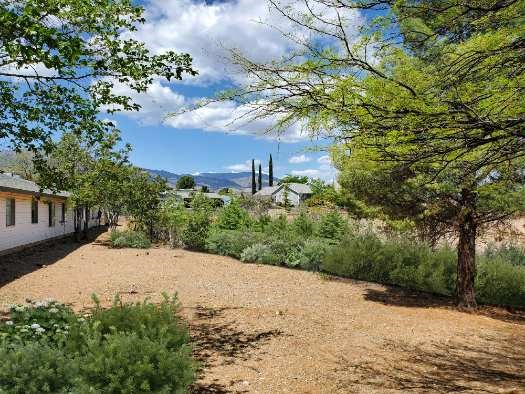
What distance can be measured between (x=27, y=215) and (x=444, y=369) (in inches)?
765

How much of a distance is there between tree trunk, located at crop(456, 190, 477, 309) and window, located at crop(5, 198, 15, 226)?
53.1ft

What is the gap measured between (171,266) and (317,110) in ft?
40.9

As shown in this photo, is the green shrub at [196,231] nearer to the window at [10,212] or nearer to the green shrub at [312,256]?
the green shrub at [312,256]

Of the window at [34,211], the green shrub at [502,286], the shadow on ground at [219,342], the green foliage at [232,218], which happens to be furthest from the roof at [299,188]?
the shadow on ground at [219,342]

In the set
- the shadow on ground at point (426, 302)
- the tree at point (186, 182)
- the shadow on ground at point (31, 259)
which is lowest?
the shadow on ground at point (426, 302)

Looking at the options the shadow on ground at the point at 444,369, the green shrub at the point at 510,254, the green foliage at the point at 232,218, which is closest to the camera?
the shadow on ground at the point at 444,369

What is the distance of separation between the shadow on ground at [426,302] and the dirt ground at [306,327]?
0.12 ft

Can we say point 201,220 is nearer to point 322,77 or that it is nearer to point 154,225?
point 154,225

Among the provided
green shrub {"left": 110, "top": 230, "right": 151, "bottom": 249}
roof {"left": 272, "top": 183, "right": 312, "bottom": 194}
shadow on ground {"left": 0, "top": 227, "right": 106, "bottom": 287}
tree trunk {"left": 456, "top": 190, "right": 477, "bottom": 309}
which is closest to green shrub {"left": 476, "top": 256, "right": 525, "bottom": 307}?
tree trunk {"left": 456, "top": 190, "right": 477, "bottom": 309}

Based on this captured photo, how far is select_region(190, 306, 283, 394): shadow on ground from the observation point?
5.74m

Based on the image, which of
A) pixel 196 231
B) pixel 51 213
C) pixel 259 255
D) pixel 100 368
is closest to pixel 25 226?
pixel 51 213

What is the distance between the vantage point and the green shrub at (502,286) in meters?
12.2

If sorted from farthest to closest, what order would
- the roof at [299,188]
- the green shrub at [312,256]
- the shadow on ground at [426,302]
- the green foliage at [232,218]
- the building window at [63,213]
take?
the roof at [299,188]
the building window at [63,213]
the green foliage at [232,218]
the green shrub at [312,256]
the shadow on ground at [426,302]

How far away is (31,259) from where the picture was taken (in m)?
16.7
